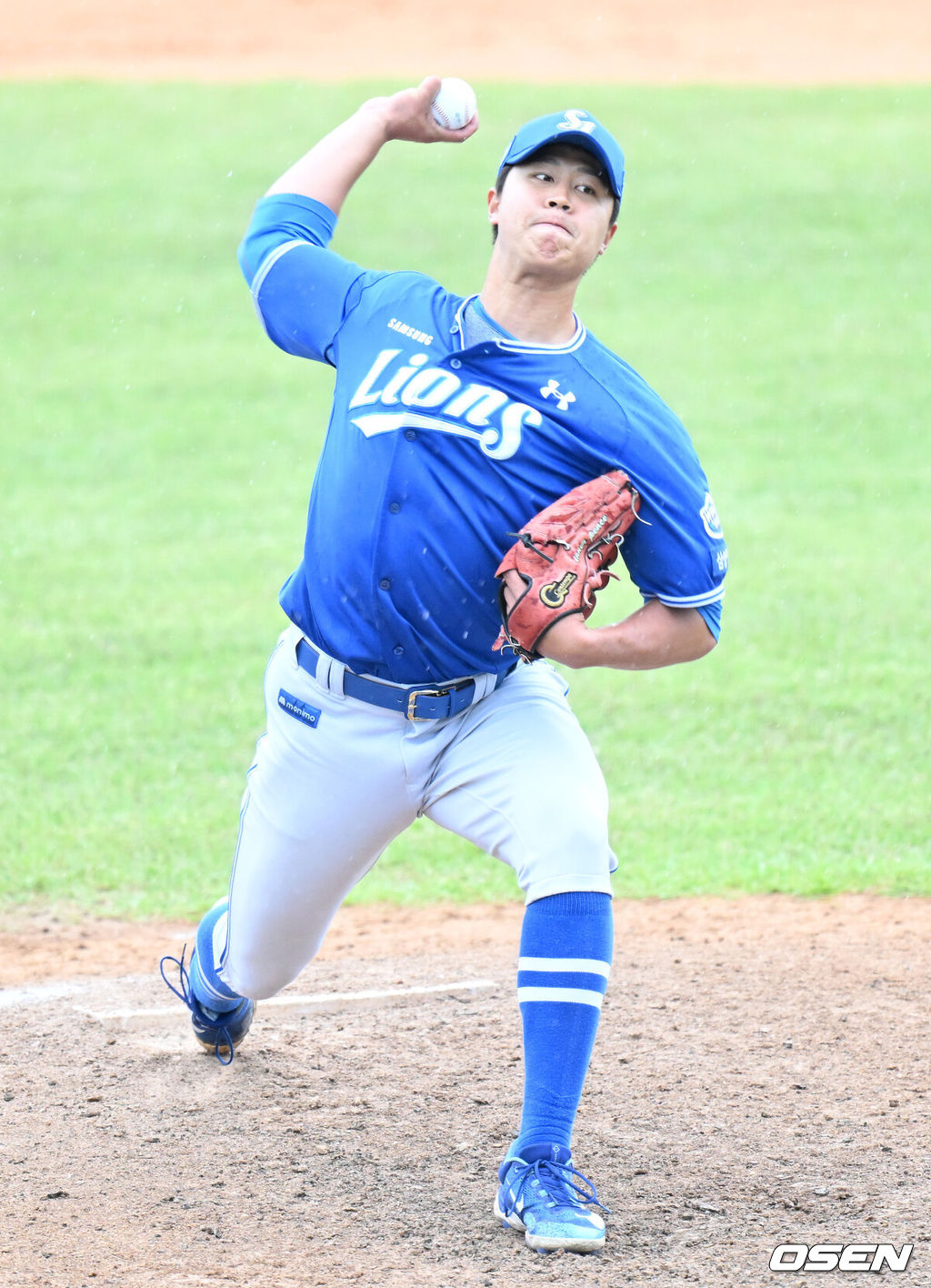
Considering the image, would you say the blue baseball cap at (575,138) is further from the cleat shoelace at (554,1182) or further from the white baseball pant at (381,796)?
the cleat shoelace at (554,1182)

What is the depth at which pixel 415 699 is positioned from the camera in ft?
12.3

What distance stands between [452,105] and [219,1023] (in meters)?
2.53

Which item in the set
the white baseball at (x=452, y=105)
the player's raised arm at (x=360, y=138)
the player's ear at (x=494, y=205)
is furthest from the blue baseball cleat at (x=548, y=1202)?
the white baseball at (x=452, y=105)

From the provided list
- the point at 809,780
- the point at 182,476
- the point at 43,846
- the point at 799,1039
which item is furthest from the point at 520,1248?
the point at 182,476

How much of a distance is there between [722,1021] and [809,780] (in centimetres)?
272

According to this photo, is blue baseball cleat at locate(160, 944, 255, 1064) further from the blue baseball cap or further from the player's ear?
the blue baseball cap

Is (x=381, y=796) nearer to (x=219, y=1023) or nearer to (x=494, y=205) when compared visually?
(x=219, y=1023)

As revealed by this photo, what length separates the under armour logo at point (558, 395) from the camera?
11.9 ft

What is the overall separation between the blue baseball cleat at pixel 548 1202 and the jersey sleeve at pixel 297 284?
77.2 inches

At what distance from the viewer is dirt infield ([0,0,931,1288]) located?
11.4ft

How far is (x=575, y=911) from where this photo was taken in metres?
3.51

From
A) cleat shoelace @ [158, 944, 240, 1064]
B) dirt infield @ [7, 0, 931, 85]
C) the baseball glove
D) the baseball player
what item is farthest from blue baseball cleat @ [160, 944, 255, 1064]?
dirt infield @ [7, 0, 931, 85]

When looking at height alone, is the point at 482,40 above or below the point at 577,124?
above

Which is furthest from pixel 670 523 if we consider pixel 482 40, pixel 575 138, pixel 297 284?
pixel 482 40
